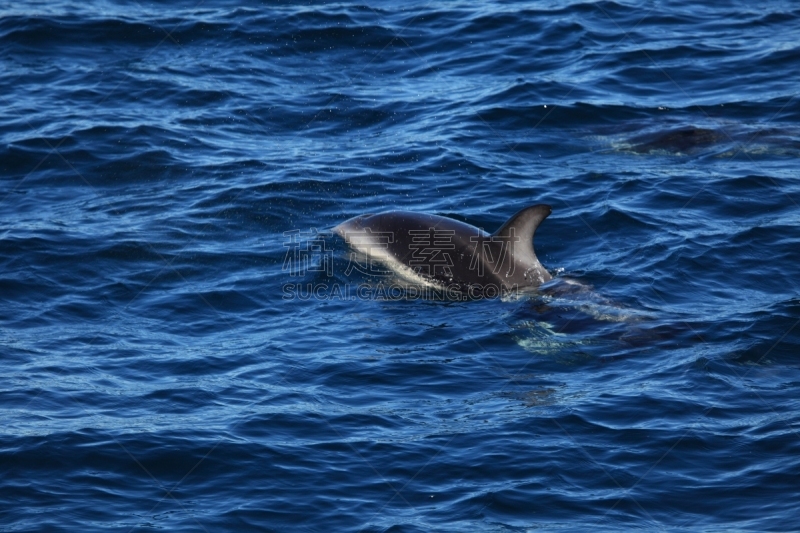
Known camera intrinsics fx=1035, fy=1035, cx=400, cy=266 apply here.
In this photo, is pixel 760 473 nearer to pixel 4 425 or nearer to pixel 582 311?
pixel 582 311

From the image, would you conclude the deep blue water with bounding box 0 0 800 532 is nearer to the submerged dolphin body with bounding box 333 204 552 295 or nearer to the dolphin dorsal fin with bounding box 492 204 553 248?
the submerged dolphin body with bounding box 333 204 552 295

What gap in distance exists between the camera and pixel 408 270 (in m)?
13.1

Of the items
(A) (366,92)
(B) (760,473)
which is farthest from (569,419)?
(A) (366,92)

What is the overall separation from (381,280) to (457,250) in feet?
3.68

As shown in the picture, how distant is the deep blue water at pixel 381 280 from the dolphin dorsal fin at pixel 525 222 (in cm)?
77

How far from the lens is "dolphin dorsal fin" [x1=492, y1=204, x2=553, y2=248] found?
11.9m

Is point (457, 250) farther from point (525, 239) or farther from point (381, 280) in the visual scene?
point (381, 280)

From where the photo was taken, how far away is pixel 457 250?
1278cm

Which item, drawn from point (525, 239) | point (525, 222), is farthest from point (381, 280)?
point (525, 222)

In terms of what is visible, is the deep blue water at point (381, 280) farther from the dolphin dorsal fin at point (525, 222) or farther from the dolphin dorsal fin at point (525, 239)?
the dolphin dorsal fin at point (525, 222)

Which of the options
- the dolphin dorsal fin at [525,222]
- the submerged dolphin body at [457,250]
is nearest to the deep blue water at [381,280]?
the submerged dolphin body at [457,250]

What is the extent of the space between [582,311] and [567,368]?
1.19m

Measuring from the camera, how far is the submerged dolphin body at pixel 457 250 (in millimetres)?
12352

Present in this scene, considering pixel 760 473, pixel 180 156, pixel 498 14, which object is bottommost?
pixel 760 473
